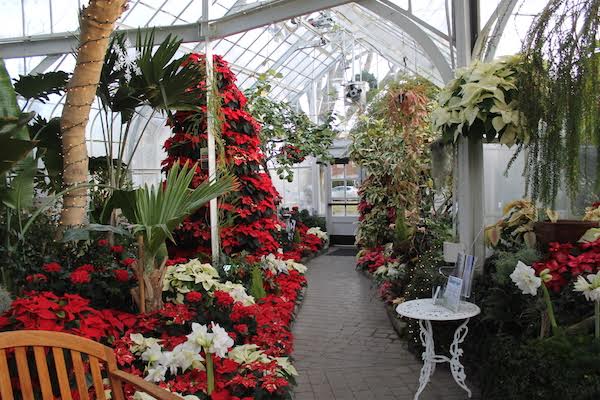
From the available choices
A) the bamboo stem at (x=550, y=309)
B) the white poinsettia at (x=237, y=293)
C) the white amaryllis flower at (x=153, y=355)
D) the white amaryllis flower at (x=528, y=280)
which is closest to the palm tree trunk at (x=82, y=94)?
the white poinsettia at (x=237, y=293)

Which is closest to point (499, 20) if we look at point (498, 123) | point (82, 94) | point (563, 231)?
point (498, 123)

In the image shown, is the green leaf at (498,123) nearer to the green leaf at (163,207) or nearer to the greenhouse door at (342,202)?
the green leaf at (163,207)

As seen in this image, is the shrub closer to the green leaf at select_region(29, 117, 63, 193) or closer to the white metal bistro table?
the white metal bistro table

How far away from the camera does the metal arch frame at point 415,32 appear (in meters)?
3.74

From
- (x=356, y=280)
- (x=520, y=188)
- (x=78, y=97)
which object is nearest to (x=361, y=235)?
(x=356, y=280)

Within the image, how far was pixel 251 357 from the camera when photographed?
8.79 ft

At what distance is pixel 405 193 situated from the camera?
6.82m

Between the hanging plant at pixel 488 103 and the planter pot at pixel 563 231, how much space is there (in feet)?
1.81

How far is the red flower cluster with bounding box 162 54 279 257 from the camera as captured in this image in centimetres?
539

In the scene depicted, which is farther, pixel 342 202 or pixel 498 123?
pixel 342 202

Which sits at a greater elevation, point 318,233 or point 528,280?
point 528,280

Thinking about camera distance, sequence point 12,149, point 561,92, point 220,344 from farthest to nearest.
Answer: point 12,149 → point 220,344 → point 561,92

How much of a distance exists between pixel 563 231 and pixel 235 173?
349 centimetres

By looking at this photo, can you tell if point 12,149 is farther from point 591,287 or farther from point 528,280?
point 591,287
